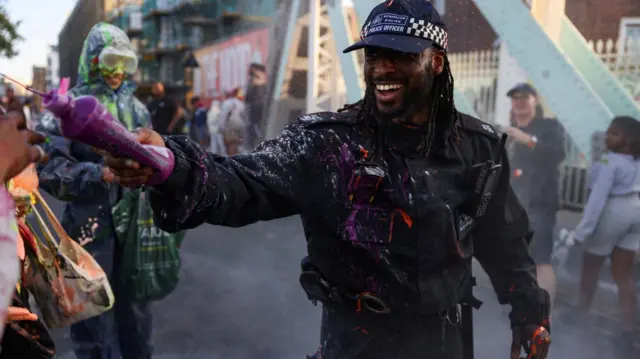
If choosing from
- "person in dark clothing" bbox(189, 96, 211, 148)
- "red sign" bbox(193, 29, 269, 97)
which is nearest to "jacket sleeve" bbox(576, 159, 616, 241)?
"red sign" bbox(193, 29, 269, 97)

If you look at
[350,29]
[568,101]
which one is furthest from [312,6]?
[568,101]

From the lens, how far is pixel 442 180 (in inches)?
76.6

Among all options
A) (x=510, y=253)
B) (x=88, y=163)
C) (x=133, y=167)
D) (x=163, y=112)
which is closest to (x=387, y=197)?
(x=510, y=253)

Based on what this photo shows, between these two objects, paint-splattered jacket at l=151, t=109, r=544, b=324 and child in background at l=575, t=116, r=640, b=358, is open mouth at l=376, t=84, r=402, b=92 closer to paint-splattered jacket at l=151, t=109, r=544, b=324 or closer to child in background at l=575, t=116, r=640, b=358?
paint-splattered jacket at l=151, t=109, r=544, b=324

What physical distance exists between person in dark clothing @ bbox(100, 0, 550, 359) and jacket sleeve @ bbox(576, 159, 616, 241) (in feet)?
8.94

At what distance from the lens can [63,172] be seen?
303 centimetres

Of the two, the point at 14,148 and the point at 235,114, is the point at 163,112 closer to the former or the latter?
the point at 235,114

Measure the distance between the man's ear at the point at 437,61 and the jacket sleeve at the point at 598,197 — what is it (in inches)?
112

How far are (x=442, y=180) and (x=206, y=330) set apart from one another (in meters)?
2.90

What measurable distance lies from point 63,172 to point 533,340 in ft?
7.32

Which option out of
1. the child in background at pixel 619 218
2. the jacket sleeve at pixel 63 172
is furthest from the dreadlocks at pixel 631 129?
the jacket sleeve at pixel 63 172

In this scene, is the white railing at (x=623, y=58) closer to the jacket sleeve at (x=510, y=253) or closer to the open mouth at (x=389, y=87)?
the jacket sleeve at (x=510, y=253)

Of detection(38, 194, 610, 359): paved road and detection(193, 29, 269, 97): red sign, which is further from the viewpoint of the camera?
detection(193, 29, 269, 97): red sign

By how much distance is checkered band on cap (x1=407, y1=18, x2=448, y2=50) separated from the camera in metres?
1.89
